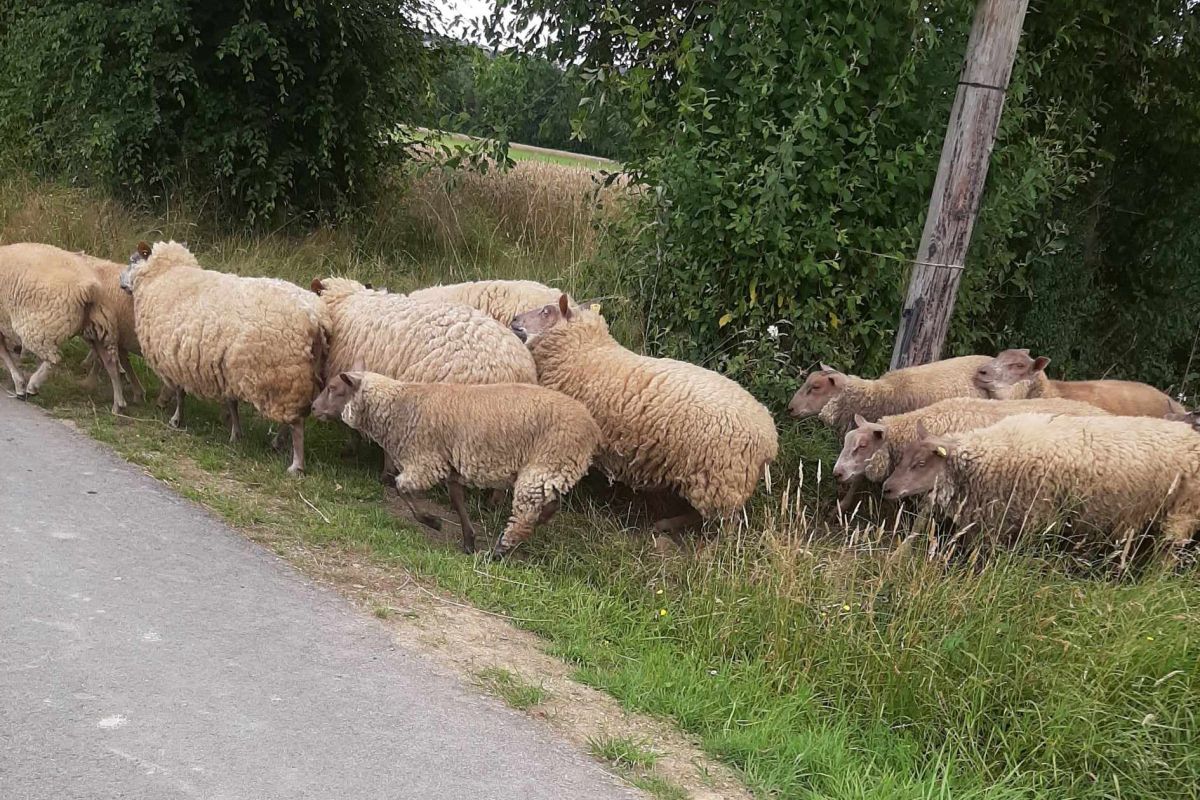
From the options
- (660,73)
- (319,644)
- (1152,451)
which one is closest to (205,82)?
(660,73)

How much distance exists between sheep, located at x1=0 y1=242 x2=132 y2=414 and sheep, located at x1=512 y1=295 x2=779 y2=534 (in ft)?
11.4

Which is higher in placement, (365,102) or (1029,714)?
(365,102)

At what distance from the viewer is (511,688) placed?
428cm

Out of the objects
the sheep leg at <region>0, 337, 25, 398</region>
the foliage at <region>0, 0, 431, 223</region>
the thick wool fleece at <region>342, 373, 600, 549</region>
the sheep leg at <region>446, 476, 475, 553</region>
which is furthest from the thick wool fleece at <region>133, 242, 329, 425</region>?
the foliage at <region>0, 0, 431, 223</region>

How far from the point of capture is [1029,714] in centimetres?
435

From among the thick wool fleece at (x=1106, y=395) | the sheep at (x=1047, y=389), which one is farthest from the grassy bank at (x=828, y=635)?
the thick wool fleece at (x=1106, y=395)

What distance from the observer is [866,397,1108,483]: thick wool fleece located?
6.44m

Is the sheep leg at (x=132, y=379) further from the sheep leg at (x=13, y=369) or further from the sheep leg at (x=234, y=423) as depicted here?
the sheep leg at (x=234, y=423)

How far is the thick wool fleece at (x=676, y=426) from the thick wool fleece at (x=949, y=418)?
73 centimetres

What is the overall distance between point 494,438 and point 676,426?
113 cm

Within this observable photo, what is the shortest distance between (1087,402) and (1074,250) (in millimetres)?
3617

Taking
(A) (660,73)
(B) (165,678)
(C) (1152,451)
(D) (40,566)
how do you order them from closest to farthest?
(B) (165,678) → (D) (40,566) → (C) (1152,451) → (A) (660,73)

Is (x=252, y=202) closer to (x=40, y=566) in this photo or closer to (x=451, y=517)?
(x=451, y=517)

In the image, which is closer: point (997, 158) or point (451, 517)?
point (451, 517)
